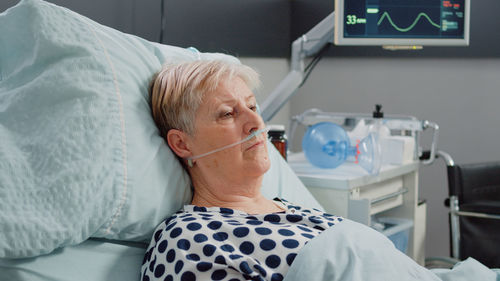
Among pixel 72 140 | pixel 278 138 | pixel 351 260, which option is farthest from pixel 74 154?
pixel 278 138

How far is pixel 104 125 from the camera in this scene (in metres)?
1.19

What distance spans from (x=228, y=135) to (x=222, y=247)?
0.31 metres

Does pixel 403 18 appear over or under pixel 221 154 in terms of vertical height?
over

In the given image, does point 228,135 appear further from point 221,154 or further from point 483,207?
point 483,207

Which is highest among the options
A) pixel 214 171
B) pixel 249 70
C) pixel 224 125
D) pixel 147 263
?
pixel 249 70

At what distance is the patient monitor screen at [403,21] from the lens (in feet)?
7.36

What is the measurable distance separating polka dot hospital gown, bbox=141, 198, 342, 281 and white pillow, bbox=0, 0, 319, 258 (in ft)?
0.34

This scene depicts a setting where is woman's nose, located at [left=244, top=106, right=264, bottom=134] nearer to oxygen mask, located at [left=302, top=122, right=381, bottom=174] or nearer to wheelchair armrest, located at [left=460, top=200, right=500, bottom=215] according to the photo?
oxygen mask, located at [left=302, top=122, right=381, bottom=174]

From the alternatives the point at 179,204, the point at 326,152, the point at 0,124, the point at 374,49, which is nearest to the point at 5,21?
the point at 0,124

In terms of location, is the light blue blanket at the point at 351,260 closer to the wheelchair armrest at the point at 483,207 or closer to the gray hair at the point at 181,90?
Result: the gray hair at the point at 181,90

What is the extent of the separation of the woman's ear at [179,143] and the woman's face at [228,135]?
19 mm

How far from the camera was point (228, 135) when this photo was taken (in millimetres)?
1381

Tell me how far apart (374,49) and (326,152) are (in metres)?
1.32

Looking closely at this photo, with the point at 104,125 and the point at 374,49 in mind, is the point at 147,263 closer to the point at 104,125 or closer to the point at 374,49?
the point at 104,125
